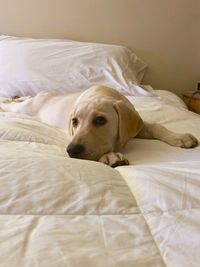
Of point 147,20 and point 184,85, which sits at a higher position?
point 147,20

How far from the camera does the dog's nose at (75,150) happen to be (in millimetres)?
1067

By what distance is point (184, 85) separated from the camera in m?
2.85

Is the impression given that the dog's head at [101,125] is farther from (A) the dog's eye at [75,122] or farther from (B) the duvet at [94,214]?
(B) the duvet at [94,214]

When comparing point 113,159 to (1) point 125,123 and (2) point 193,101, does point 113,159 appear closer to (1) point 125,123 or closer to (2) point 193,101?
(1) point 125,123

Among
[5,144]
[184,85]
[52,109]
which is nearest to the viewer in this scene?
[5,144]

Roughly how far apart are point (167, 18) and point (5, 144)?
2.03 m

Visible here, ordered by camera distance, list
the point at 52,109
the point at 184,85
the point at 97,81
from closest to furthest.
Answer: the point at 52,109 → the point at 97,81 → the point at 184,85

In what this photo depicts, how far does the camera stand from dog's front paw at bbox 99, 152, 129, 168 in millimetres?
1027

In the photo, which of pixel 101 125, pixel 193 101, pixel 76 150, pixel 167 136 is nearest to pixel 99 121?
pixel 101 125

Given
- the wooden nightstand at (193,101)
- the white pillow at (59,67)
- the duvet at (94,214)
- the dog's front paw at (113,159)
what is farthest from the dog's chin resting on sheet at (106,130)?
the wooden nightstand at (193,101)

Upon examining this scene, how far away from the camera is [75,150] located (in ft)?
3.52

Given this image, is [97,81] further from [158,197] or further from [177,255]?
[177,255]

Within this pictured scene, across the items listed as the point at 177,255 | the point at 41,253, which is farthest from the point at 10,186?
the point at 177,255

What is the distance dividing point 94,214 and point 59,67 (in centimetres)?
169
